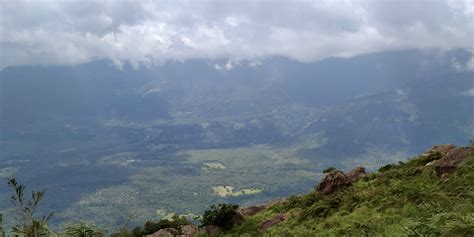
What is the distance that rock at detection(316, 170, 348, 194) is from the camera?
31359mm

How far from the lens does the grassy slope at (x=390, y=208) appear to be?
1370cm

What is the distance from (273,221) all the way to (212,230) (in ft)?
14.2

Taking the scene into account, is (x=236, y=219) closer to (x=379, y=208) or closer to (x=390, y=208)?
(x=379, y=208)

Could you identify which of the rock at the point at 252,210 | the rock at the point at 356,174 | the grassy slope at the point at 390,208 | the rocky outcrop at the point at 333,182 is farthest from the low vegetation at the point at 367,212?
the rock at the point at 356,174

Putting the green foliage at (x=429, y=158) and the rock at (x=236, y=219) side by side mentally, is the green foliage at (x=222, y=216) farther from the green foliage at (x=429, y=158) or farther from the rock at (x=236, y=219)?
the green foliage at (x=429, y=158)

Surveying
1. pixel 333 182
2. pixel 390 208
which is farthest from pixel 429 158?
pixel 390 208

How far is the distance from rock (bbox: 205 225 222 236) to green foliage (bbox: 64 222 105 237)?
66.4 feet

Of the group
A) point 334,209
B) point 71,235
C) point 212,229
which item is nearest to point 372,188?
point 334,209

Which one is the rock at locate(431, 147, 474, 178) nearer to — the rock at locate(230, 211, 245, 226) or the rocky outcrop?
the rocky outcrop

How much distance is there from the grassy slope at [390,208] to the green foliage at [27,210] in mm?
9274

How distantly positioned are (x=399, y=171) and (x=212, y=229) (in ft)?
42.7

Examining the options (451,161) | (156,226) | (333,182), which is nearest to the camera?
(451,161)

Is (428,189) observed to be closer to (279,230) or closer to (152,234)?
(279,230)

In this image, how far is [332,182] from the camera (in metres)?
31.7
